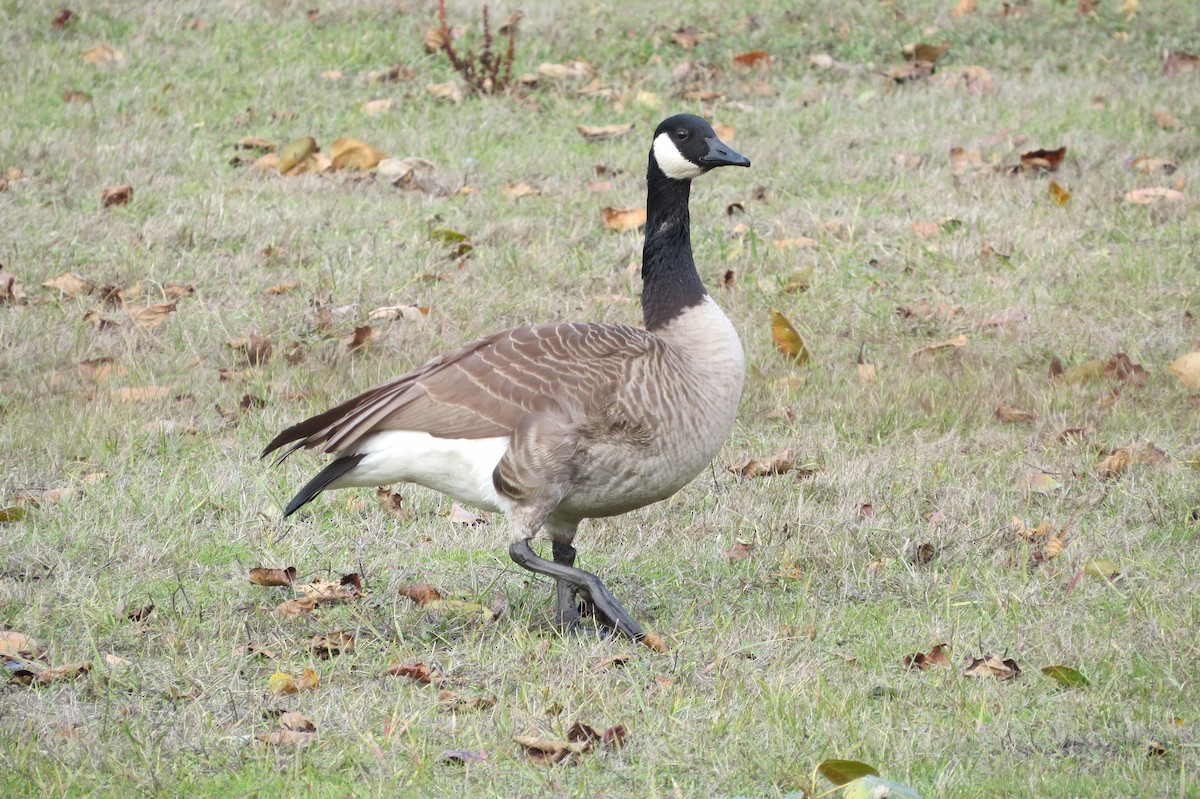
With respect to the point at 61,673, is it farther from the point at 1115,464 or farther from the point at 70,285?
the point at 1115,464

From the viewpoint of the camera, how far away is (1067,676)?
363cm

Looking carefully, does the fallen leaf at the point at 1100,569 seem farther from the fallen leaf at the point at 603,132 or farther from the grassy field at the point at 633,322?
the fallen leaf at the point at 603,132

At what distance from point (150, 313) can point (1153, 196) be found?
562 centimetres

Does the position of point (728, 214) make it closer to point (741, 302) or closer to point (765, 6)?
point (741, 302)

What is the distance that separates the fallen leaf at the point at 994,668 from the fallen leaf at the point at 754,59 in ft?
25.4

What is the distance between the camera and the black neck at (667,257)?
4602mm

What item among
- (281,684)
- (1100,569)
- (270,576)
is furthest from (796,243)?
(281,684)

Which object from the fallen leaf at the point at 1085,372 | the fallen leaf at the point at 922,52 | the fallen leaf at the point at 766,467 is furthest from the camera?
the fallen leaf at the point at 922,52

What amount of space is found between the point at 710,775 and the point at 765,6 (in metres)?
9.29

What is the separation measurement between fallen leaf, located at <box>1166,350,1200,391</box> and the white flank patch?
3.49m

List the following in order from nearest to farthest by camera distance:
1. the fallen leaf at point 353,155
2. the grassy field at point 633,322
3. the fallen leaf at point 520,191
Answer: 1. the grassy field at point 633,322
2. the fallen leaf at point 520,191
3. the fallen leaf at point 353,155

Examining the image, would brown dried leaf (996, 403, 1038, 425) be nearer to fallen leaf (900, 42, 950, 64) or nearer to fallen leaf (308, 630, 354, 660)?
fallen leaf (308, 630, 354, 660)

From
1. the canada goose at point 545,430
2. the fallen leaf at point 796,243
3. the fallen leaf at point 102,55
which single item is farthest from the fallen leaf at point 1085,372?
the fallen leaf at point 102,55

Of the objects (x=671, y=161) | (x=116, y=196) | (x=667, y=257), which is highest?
(x=671, y=161)
